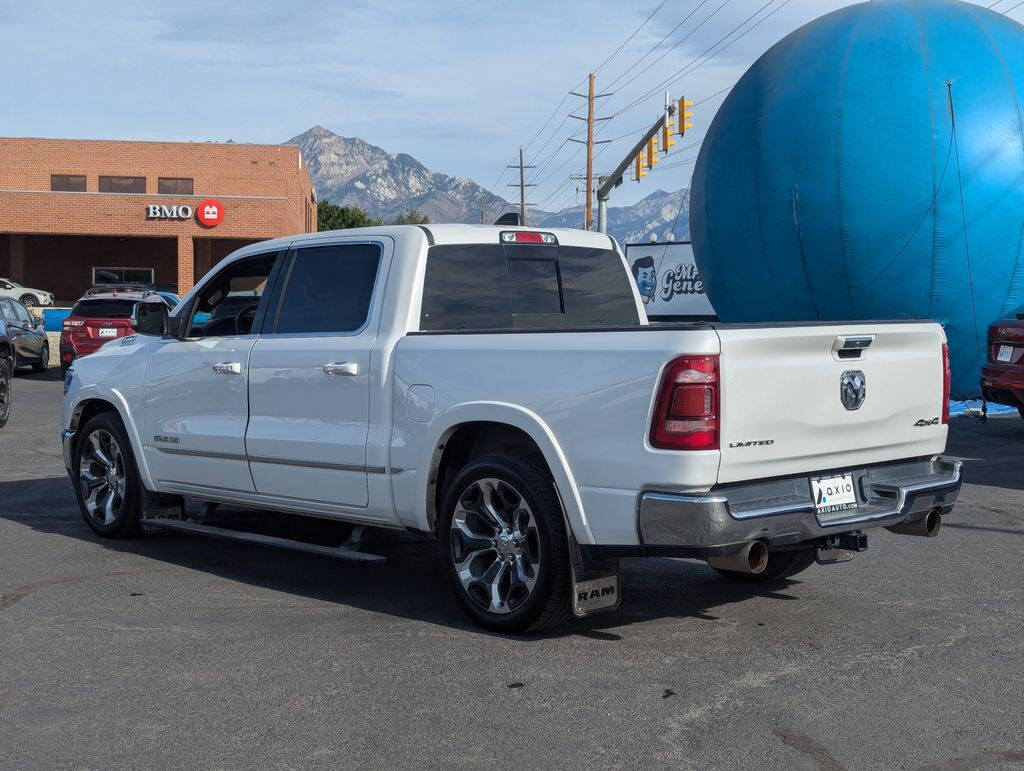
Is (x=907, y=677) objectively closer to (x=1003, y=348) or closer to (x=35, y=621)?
(x=35, y=621)

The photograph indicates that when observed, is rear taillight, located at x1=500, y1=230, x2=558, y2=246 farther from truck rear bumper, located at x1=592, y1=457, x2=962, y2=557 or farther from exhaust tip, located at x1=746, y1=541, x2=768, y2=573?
exhaust tip, located at x1=746, y1=541, x2=768, y2=573

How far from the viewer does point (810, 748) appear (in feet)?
13.9

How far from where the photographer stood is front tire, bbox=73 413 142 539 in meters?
7.97

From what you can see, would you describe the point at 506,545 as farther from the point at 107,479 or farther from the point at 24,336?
the point at 24,336

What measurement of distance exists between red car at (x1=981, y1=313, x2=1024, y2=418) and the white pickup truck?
23.2ft

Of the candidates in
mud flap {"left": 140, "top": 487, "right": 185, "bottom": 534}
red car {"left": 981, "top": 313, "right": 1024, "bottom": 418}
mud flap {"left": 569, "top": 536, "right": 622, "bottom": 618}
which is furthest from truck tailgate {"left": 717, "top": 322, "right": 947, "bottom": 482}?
red car {"left": 981, "top": 313, "right": 1024, "bottom": 418}

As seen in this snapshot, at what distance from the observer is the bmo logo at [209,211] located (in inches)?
2056

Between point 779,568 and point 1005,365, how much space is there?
23.9ft

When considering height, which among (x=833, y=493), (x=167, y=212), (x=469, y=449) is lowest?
(x=833, y=493)

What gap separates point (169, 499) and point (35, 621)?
2.04 metres

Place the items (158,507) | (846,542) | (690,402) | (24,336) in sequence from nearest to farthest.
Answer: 1. (690,402)
2. (846,542)
3. (158,507)
4. (24,336)

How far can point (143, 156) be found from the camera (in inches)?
2360

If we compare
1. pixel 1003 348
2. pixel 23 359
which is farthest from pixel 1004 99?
pixel 23 359

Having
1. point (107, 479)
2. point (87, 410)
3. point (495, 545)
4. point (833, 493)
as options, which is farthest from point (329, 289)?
point (833, 493)
